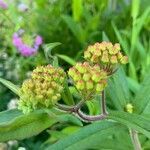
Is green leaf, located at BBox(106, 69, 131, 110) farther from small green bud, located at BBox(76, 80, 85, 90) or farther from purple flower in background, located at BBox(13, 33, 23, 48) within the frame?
purple flower in background, located at BBox(13, 33, 23, 48)

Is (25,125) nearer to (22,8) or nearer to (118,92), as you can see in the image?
(118,92)

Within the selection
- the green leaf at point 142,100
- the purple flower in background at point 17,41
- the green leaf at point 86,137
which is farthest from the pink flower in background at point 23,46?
the green leaf at point 86,137

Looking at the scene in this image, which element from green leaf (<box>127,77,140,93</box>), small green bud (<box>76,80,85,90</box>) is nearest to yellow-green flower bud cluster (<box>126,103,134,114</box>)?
small green bud (<box>76,80,85,90</box>)

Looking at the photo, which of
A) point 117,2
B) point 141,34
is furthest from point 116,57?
point 117,2

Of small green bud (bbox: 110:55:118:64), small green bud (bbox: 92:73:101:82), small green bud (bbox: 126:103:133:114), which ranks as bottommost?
small green bud (bbox: 126:103:133:114)

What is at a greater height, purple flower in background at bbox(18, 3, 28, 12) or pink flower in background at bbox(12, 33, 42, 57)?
purple flower in background at bbox(18, 3, 28, 12)

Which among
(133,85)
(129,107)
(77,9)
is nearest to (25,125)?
(129,107)
